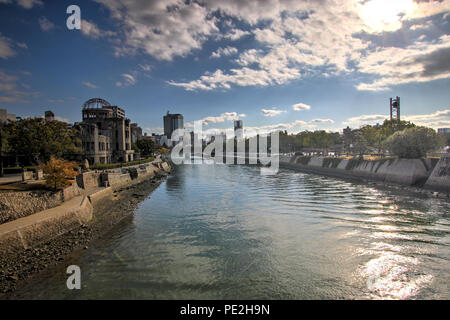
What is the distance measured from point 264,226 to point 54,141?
29.4 metres

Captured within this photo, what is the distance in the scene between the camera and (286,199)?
1118 inches

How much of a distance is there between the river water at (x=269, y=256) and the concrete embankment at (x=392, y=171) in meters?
12.6

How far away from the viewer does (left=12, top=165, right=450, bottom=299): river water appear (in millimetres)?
10305

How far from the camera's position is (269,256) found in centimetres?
1341

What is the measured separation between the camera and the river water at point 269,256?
10.3 meters

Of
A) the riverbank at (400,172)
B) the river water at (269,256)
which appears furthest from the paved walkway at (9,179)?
the riverbank at (400,172)

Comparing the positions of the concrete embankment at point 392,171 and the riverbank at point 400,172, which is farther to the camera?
the concrete embankment at point 392,171

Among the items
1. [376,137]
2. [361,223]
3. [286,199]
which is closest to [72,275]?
[361,223]

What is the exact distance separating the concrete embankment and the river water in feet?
41.3

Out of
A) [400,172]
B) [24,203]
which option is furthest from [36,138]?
[400,172]

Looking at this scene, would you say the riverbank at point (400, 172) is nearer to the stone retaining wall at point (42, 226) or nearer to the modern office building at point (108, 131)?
the stone retaining wall at point (42, 226)

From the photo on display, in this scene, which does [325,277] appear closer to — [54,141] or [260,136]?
[54,141]

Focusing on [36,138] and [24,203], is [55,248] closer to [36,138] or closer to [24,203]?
[24,203]

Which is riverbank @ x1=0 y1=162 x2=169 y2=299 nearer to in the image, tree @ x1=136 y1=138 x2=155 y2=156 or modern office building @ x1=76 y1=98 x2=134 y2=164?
modern office building @ x1=76 y1=98 x2=134 y2=164
